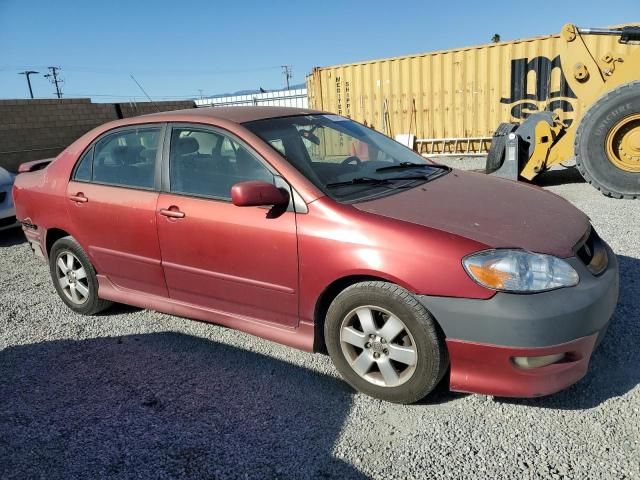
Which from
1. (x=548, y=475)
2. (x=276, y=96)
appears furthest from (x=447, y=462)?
(x=276, y=96)

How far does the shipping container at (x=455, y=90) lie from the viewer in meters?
10.3

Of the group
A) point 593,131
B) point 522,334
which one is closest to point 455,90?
point 593,131

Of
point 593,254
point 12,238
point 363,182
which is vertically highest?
point 363,182

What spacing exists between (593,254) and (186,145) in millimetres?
2646

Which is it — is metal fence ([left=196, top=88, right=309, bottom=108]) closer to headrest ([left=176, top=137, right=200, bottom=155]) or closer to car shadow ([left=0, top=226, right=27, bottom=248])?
car shadow ([left=0, top=226, right=27, bottom=248])

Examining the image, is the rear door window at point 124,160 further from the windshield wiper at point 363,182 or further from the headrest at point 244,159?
the windshield wiper at point 363,182

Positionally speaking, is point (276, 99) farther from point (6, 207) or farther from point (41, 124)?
point (6, 207)

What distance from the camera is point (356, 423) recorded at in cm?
256

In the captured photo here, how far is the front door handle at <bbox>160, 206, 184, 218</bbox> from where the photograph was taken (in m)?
3.20

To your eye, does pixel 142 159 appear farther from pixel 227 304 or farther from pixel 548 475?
pixel 548 475

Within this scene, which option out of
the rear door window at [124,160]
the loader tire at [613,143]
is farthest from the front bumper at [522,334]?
the loader tire at [613,143]

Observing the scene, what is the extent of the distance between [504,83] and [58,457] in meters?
10.8

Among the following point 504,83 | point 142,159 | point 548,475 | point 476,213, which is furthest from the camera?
point 504,83

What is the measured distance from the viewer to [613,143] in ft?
21.4
